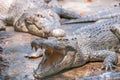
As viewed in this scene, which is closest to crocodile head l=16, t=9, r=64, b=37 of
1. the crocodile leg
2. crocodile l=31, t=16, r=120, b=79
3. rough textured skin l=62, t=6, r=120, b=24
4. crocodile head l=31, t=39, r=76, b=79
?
rough textured skin l=62, t=6, r=120, b=24

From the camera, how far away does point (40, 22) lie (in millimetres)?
6484

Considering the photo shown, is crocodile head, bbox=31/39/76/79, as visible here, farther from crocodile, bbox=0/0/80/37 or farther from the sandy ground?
crocodile, bbox=0/0/80/37

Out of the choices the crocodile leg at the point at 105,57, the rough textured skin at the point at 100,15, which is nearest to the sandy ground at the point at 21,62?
the crocodile leg at the point at 105,57

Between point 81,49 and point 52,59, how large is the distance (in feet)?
2.22

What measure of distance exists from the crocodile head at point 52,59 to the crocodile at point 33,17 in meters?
1.45

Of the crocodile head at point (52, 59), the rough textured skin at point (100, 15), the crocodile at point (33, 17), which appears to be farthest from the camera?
the rough textured skin at point (100, 15)

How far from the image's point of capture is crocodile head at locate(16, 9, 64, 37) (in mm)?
6344

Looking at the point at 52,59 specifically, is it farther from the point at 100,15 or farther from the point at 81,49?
the point at 100,15

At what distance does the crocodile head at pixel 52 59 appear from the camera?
4594 mm

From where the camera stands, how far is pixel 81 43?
17.3ft

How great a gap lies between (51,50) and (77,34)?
0.97 m

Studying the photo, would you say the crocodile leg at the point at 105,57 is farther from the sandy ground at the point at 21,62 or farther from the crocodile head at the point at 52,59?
the crocodile head at the point at 52,59

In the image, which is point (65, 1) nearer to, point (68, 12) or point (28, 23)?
point (68, 12)

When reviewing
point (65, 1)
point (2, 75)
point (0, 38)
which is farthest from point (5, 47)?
point (65, 1)
